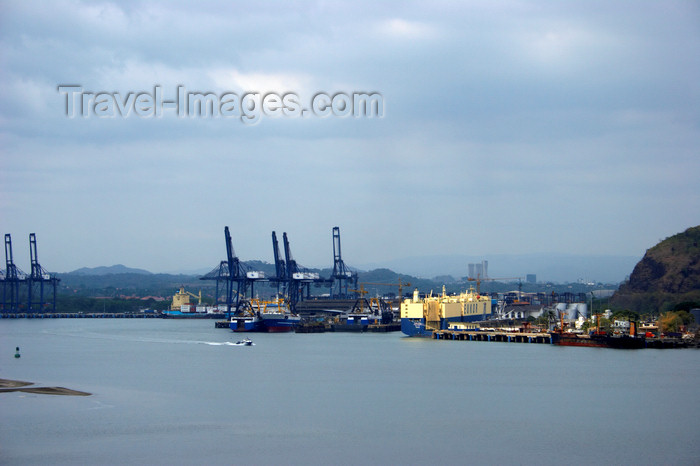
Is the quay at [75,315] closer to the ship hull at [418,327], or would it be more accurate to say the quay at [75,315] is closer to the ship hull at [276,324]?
the ship hull at [276,324]

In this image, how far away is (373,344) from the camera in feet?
145

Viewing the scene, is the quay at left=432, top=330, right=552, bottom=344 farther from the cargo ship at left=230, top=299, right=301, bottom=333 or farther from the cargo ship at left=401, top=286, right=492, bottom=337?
the cargo ship at left=230, top=299, right=301, bottom=333

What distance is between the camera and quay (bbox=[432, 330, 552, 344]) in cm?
4416

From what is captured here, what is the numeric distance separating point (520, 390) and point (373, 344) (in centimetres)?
2056

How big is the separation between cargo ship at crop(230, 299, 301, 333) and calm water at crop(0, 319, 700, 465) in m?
21.6

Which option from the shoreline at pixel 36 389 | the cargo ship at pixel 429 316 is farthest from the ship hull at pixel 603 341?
the shoreline at pixel 36 389

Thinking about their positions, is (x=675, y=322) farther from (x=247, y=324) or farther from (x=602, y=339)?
(x=247, y=324)

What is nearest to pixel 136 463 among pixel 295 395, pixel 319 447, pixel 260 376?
pixel 319 447

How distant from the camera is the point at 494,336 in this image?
46.1 m

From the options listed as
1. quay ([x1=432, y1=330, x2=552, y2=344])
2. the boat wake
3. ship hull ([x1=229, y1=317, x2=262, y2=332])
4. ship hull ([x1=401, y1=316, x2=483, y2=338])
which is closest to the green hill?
quay ([x1=432, y1=330, x2=552, y2=344])

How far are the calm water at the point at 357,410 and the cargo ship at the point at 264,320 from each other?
21.6m

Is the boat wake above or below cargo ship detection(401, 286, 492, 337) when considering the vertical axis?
below

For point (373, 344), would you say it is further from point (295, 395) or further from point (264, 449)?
point (264, 449)

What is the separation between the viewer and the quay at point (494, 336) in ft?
145
